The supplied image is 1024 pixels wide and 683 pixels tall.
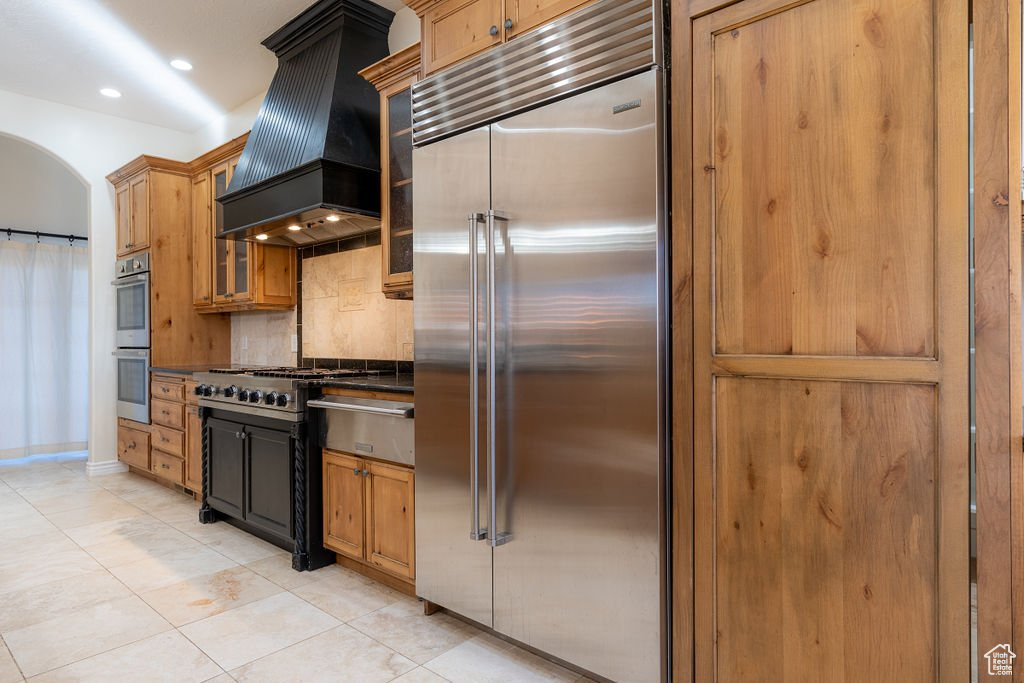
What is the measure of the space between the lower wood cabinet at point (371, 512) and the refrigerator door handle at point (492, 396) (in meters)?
0.54

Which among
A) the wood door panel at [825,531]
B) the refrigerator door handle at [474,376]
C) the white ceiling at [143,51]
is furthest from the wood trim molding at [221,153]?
the wood door panel at [825,531]

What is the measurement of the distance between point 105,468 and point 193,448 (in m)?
1.65

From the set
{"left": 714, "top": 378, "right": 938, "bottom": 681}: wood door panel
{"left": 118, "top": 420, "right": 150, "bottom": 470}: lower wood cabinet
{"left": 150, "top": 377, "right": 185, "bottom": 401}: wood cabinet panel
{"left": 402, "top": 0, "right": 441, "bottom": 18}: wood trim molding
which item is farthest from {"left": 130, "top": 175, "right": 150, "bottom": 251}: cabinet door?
{"left": 714, "top": 378, "right": 938, "bottom": 681}: wood door panel

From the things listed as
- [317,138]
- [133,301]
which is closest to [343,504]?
[317,138]

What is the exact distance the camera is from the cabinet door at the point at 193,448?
3.96 m

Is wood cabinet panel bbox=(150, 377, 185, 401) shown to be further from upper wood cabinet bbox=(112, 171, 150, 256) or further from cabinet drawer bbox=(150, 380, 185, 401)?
upper wood cabinet bbox=(112, 171, 150, 256)

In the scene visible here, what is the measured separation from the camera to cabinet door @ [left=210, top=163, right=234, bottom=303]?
14.1 feet

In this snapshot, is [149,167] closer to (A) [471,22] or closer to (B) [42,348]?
(B) [42,348]

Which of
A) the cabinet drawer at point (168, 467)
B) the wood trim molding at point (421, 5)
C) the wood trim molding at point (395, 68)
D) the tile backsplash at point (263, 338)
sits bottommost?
the cabinet drawer at point (168, 467)

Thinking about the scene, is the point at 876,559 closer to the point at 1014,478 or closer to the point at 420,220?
the point at 1014,478

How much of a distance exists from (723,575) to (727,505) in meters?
0.19

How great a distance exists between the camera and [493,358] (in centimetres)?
200

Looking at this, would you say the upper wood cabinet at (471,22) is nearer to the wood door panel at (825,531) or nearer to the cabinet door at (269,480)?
the wood door panel at (825,531)

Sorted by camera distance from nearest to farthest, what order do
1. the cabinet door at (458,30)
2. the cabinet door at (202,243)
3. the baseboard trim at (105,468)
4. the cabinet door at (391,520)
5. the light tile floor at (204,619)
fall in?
the light tile floor at (204,619) < the cabinet door at (458,30) < the cabinet door at (391,520) < the cabinet door at (202,243) < the baseboard trim at (105,468)
